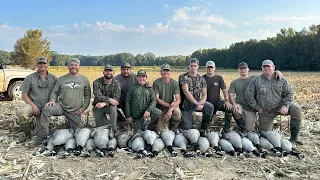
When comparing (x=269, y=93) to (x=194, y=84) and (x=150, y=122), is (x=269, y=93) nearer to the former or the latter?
(x=194, y=84)

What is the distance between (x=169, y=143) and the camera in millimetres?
6469

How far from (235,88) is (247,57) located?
76965 mm

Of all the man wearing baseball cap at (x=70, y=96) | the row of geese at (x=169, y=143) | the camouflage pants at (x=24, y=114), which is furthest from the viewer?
the man wearing baseball cap at (x=70, y=96)

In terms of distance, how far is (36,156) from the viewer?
6.06m

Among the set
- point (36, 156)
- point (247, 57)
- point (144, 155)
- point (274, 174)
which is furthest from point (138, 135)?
point (247, 57)

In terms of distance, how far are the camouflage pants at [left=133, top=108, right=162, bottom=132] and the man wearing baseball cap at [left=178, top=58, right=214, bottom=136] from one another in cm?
75

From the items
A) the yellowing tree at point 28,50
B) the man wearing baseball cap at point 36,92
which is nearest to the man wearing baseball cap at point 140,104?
the man wearing baseball cap at point 36,92

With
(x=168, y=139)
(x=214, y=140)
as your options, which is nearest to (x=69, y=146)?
(x=168, y=139)

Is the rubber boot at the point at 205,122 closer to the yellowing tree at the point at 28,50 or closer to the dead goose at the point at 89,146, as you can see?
the dead goose at the point at 89,146

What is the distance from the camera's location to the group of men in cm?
725

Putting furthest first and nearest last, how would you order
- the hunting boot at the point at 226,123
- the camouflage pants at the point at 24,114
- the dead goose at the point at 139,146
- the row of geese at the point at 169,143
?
1. the hunting boot at the point at 226,123
2. the camouflage pants at the point at 24,114
3. the row of geese at the point at 169,143
4. the dead goose at the point at 139,146

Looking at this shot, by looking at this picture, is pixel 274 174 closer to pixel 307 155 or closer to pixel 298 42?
pixel 307 155

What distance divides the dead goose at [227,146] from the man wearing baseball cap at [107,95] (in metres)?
2.55

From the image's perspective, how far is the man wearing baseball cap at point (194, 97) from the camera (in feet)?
24.9
